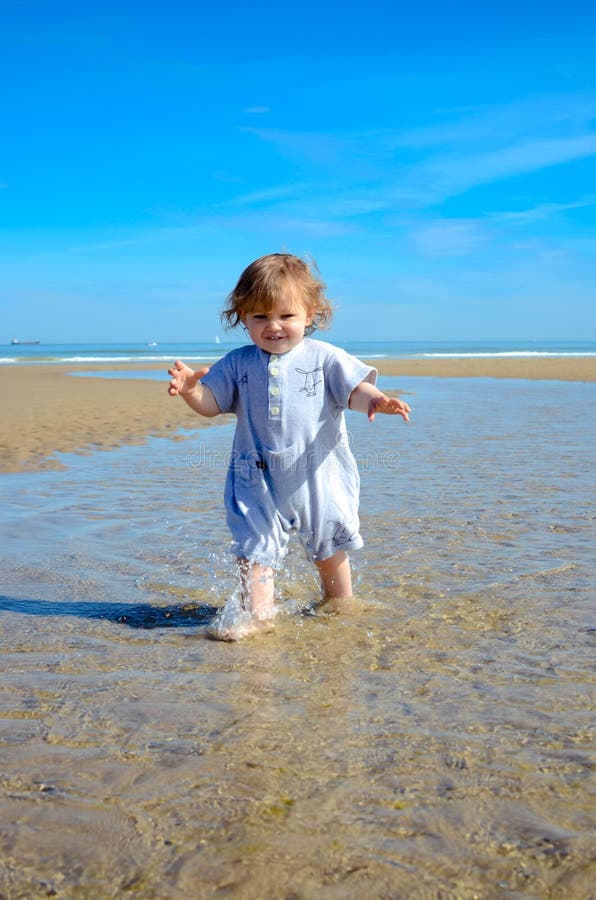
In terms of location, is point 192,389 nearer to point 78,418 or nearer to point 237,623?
point 237,623

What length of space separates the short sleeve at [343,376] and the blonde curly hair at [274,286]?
249 mm

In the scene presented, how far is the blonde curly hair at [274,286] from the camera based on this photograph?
11.8 feet

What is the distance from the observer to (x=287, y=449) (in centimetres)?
371

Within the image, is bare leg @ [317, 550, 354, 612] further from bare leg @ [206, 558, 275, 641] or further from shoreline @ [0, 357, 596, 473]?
shoreline @ [0, 357, 596, 473]

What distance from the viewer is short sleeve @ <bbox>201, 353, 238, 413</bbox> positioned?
12.5ft

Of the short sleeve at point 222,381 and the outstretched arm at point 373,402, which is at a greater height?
the short sleeve at point 222,381

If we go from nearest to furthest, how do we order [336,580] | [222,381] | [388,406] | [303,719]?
[303,719] < [388,406] < [222,381] < [336,580]

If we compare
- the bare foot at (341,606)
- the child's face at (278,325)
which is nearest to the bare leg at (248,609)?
the bare foot at (341,606)

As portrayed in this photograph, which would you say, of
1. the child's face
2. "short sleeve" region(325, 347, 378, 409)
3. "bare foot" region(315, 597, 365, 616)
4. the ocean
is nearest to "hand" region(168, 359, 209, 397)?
the child's face

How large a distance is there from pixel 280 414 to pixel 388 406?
18.7 inches

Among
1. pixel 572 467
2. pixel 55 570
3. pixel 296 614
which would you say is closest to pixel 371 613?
pixel 296 614

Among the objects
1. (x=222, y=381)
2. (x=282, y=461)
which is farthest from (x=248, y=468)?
(x=222, y=381)

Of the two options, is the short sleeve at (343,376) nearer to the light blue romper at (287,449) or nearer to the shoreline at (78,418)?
the light blue romper at (287,449)

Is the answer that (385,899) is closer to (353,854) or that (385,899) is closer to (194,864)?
(353,854)
